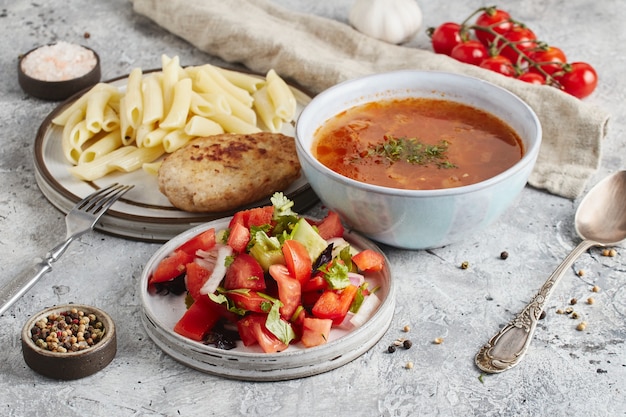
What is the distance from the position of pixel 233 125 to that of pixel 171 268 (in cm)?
127

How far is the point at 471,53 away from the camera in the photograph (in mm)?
5535

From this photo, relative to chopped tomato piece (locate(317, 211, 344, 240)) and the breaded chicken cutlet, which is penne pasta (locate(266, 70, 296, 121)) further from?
chopped tomato piece (locate(317, 211, 344, 240))

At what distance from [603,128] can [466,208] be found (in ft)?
4.74

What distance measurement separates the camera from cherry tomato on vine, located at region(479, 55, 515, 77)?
532cm

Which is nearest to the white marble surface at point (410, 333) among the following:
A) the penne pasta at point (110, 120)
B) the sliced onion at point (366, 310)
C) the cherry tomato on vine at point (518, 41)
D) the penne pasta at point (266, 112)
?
the sliced onion at point (366, 310)

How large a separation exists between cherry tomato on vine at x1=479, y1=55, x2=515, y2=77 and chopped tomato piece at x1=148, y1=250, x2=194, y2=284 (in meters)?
2.54

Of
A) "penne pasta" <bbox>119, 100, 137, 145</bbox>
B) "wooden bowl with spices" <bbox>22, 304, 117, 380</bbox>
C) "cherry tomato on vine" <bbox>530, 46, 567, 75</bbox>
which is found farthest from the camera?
"cherry tomato on vine" <bbox>530, 46, 567, 75</bbox>

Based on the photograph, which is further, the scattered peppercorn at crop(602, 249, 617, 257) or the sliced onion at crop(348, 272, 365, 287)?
the scattered peppercorn at crop(602, 249, 617, 257)

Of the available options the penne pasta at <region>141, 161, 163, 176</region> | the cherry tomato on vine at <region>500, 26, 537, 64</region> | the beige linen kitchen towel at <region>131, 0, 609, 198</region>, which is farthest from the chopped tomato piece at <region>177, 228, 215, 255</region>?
the cherry tomato on vine at <region>500, 26, 537, 64</region>

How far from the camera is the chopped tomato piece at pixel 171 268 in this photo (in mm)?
3646

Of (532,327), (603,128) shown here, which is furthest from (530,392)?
(603,128)

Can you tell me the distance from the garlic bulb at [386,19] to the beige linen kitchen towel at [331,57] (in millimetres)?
148

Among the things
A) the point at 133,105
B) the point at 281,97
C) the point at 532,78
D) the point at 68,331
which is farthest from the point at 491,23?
the point at 68,331

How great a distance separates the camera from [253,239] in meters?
3.50
